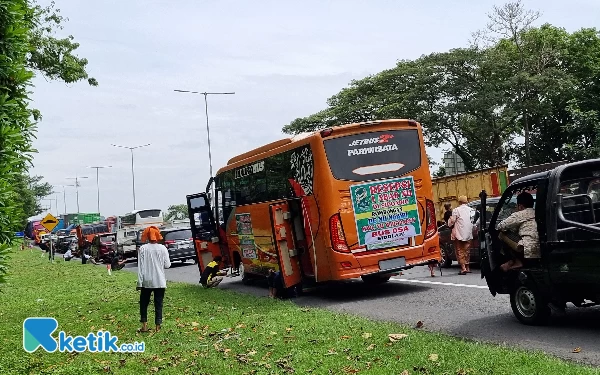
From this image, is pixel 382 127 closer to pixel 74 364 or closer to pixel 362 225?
pixel 362 225

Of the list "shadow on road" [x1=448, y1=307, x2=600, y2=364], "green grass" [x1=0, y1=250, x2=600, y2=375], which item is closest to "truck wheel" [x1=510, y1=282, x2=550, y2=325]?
"shadow on road" [x1=448, y1=307, x2=600, y2=364]

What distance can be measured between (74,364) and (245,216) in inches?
327

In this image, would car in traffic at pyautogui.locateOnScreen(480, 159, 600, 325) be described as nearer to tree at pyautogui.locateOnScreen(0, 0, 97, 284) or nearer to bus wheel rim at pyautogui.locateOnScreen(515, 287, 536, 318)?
bus wheel rim at pyautogui.locateOnScreen(515, 287, 536, 318)

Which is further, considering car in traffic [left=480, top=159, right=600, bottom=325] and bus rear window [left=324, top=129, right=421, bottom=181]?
bus rear window [left=324, top=129, right=421, bottom=181]

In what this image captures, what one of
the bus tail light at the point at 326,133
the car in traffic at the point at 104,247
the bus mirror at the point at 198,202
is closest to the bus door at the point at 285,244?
the bus tail light at the point at 326,133

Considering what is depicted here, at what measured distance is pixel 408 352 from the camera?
23.9ft

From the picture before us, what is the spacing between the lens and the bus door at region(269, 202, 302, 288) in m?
13.4

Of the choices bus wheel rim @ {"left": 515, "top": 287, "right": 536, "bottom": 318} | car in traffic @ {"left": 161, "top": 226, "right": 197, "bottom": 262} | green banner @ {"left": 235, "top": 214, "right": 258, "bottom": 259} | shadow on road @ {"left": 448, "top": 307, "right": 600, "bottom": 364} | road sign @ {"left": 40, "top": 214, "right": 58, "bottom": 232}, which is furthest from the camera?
road sign @ {"left": 40, "top": 214, "right": 58, "bottom": 232}

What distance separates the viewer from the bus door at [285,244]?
13.4 m

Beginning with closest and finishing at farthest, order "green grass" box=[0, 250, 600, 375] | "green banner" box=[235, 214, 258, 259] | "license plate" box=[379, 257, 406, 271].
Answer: "green grass" box=[0, 250, 600, 375] < "license plate" box=[379, 257, 406, 271] < "green banner" box=[235, 214, 258, 259]

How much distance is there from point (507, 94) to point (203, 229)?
88.4ft

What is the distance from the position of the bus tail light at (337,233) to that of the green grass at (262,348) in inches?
54.1

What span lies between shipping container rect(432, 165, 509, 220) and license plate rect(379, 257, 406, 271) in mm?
12329

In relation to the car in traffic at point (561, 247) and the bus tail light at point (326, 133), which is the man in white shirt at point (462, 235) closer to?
the bus tail light at point (326, 133)
